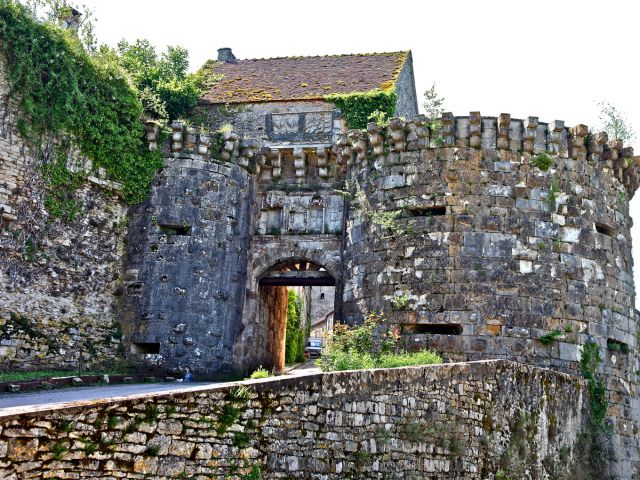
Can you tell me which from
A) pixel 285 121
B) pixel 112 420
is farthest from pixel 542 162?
pixel 112 420

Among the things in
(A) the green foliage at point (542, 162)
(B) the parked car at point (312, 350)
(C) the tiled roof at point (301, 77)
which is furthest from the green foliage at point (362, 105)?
(B) the parked car at point (312, 350)

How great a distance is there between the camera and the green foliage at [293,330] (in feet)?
81.6

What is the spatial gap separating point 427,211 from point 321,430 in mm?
7882

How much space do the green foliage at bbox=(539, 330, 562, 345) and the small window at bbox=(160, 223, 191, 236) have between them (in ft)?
23.0

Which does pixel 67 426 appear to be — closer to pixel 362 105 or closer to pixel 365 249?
pixel 365 249

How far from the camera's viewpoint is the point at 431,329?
562 inches

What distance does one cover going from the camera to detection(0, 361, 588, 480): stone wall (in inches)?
228

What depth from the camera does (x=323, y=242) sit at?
16.6m

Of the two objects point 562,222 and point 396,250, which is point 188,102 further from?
point 562,222

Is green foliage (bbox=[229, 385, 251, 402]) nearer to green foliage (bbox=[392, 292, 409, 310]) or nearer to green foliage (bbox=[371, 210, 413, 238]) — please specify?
green foliage (bbox=[392, 292, 409, 310])

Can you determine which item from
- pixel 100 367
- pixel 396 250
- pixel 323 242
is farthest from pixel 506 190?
pixel 100 367

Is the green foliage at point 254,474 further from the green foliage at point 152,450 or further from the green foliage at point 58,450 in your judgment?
the green foliage at point 58,450

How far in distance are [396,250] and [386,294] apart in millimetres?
833

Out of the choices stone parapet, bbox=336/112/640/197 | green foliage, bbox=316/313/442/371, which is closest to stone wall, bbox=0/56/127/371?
green foliage, bbox=316/313/442/371
